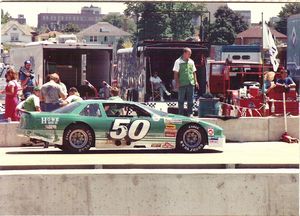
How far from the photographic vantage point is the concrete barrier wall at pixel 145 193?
1062 cm

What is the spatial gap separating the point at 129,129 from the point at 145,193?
4.62 metres

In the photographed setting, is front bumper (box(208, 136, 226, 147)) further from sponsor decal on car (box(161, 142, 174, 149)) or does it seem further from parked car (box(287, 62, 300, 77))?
parked car (box(287, 62, 300, 77))

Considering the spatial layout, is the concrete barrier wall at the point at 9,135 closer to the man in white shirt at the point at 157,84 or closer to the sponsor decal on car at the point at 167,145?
the sponsor decal on car at the point at 167,145

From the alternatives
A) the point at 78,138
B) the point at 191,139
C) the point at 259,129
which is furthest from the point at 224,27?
the point at 78,138

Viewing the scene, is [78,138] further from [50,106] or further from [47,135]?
[50,106]

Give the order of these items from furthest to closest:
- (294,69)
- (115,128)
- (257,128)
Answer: (294,69) → (257,128) → (115,128)

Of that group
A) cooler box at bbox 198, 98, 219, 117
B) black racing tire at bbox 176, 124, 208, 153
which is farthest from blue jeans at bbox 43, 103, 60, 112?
cooler box at bbox 198, 98, 219, 117

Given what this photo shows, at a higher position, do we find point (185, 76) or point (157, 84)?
point (185, 76)

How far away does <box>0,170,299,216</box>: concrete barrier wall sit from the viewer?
1062 centimetres

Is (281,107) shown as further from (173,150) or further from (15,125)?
(15,125)

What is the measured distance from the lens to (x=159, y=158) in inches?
558

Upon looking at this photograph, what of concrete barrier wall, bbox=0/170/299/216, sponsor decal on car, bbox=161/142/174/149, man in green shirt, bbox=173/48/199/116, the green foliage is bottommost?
concrete barrier wall, bbox=0/170/299/216


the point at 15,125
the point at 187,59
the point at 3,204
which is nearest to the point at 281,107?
the point at 187,59


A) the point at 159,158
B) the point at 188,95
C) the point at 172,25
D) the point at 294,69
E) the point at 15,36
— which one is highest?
the point at 15,36
